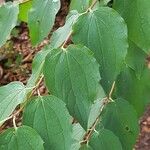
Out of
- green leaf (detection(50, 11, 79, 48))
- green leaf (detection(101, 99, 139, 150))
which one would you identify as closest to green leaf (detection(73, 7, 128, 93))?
green leaf (detection(50, 11, 79, 48))

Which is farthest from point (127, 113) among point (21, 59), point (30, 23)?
point (21, 59)

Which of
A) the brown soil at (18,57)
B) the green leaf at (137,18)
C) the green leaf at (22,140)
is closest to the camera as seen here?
the green leaf at (22,140)

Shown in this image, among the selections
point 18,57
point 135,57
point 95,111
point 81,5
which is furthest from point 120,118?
point 18,57

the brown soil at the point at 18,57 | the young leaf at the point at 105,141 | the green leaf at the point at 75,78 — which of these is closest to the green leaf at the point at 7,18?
the green leaf at the point at 75,78

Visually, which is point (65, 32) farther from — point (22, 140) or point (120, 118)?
point (120, 118)

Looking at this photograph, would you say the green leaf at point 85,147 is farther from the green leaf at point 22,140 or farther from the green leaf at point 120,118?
the green leaf at point 22,140

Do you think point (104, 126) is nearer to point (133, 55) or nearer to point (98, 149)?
point (98, 149)
